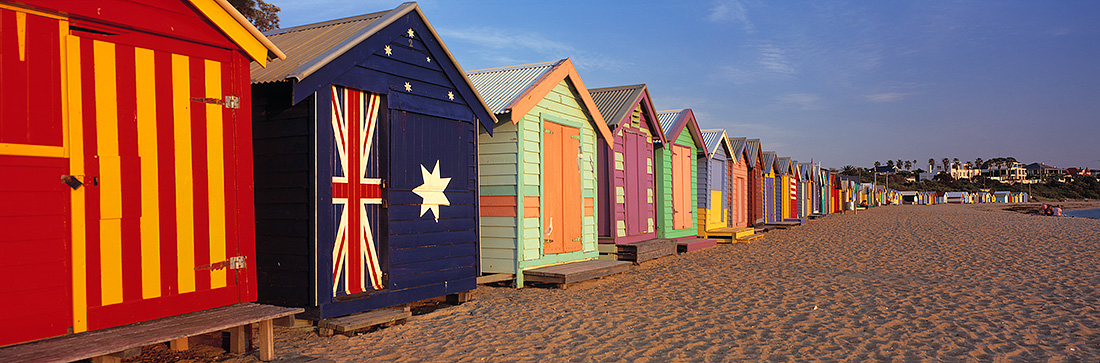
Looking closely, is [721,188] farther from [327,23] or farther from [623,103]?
[327,23]

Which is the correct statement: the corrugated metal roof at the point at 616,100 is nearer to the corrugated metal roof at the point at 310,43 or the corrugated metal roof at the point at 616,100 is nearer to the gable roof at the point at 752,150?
the corrugated metal roof at the point at 310,43

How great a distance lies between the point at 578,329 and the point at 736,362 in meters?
1.98

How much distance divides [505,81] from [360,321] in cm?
605

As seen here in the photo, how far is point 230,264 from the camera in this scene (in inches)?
219

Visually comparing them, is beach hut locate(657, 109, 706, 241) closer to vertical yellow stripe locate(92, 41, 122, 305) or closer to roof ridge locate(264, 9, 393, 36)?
roof ridge locate(264, 9, 393, 36)

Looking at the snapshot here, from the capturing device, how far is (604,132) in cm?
1298

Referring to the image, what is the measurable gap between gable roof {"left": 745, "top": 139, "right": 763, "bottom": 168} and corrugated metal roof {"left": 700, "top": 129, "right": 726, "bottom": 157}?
3970 mm

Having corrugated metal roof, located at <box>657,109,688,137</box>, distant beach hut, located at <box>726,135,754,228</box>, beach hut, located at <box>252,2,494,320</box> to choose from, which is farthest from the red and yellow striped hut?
distant beach hut, located at <box>726,135,754,228</box>

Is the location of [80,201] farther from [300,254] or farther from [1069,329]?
[1069,329]

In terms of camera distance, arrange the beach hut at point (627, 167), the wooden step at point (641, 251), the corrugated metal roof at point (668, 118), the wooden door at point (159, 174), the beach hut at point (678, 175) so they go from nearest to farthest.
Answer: the wooden door at point (159, 174), the wooden step at point (641, 251), the beach hut at point (627, 167), the beach hut at point (678, 175), the corrugated metal roof at point (668, 118)

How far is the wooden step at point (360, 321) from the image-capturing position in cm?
655

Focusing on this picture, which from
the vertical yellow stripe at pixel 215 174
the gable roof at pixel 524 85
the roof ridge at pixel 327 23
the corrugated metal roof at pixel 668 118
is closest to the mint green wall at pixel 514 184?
the gable roof at pixel 524 85

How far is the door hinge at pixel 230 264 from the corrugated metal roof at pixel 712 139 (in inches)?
631

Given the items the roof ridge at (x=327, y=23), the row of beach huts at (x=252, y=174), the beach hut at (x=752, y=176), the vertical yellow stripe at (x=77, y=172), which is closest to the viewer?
the row of beach huts at (x=252, y=174)
